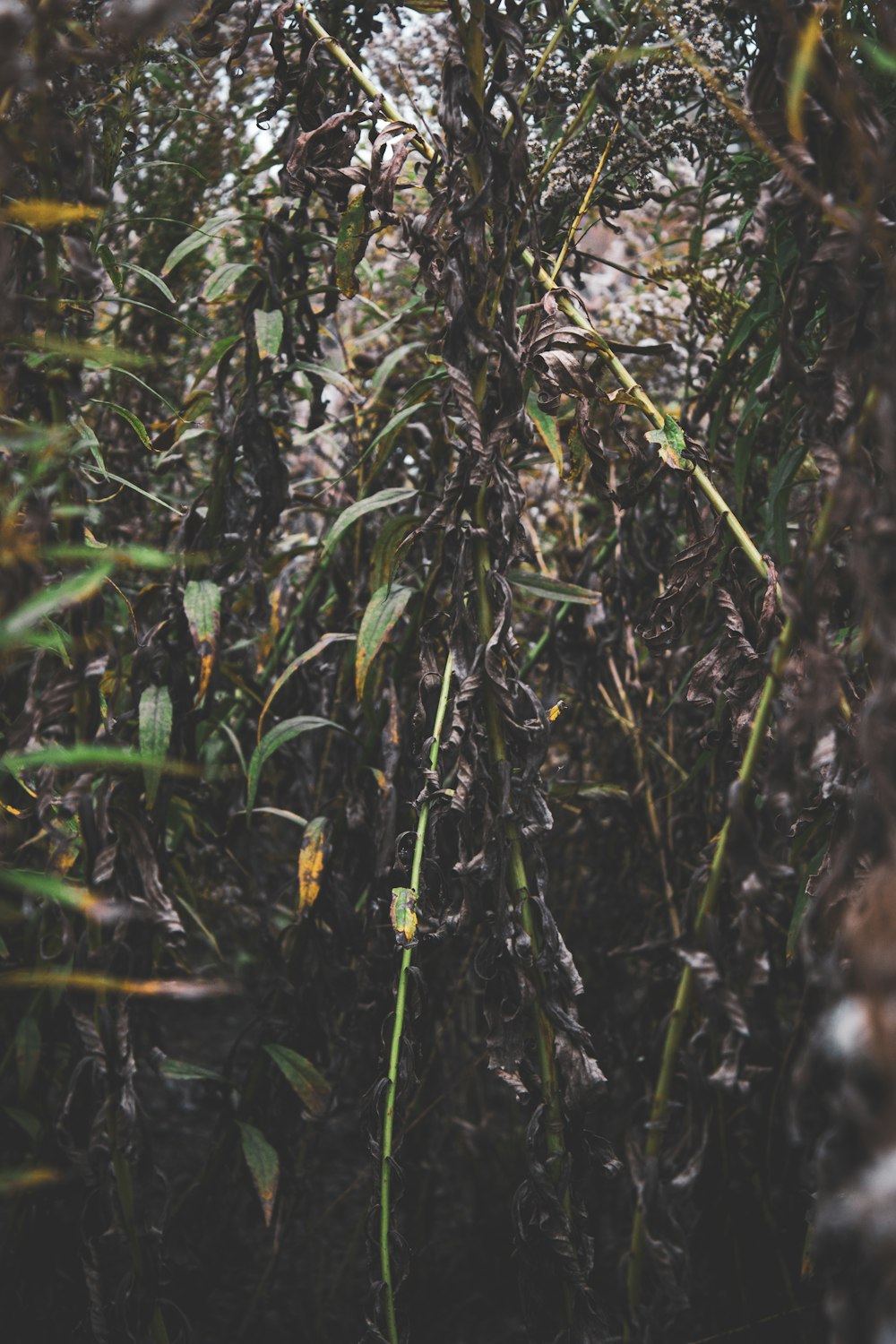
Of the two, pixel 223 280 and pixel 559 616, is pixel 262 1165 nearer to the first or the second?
pixel 559 616

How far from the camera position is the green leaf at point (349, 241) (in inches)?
34.6

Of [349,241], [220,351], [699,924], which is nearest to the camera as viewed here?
[699,924]

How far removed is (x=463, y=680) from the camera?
0.77 m

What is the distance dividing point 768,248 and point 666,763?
0.75 metres

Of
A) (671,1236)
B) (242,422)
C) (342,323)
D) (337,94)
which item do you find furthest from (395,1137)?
(342,323)

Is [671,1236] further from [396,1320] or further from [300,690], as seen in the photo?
[300,690]

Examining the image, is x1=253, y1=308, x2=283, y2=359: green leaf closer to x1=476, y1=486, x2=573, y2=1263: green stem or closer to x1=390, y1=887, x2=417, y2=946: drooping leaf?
x1=476, y1=486, x2=573, y2=1263: green stem

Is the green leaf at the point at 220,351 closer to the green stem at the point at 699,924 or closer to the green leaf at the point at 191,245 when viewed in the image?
the green leaf at the point at 191,245

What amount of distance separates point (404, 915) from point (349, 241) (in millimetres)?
546

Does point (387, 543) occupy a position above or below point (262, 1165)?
above

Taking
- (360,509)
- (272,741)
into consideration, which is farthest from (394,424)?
(272,741)

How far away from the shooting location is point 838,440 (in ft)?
1.76

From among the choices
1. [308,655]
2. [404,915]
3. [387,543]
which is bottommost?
[404,915]

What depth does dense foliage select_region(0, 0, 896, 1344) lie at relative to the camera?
521mm
